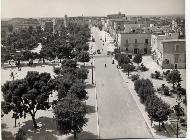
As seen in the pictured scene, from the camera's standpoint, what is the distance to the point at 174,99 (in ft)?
49.6

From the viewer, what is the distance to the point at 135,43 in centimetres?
2833

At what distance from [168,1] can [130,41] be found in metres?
17.0

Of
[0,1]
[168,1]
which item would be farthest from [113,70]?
[0,1]

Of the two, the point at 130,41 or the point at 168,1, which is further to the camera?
the point at 130,41

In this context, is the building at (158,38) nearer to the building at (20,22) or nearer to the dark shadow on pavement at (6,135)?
the building at (20,22)

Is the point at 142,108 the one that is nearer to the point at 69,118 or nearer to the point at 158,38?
the point at 69,118

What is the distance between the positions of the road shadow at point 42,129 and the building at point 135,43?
55.6 feet

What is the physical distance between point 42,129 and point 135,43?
18090 millimetres

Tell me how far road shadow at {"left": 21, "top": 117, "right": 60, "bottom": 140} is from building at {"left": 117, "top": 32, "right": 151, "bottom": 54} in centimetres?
1694

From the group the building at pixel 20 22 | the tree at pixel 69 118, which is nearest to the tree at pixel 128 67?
the building at pixel 20 22

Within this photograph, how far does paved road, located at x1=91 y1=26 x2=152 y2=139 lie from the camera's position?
Result: 1131cm

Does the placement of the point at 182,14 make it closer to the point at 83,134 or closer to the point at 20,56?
the point at 83,134

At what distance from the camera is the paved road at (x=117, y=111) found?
11306 mm

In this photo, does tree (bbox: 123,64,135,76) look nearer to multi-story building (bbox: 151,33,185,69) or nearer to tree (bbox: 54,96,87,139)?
multi-story building (bbox: 151,33,185,69)
